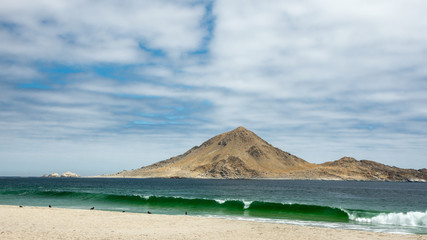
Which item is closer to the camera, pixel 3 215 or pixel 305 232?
pixel 305 232

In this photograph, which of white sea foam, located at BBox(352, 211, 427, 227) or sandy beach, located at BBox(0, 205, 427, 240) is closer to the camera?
sandy beach, located at BBox(0, 205, 427, 240)

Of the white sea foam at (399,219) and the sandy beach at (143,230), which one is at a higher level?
the white sea foam at (399,219)

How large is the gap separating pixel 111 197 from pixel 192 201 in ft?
51.1

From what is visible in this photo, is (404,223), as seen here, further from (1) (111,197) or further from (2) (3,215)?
(1) (111,197)

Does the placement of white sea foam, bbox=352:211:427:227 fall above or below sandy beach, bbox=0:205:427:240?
above

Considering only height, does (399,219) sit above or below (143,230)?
above

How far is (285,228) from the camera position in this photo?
24719 millimetres

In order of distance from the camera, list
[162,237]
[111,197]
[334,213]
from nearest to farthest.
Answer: [162,237]
[334,213]
[111,197]

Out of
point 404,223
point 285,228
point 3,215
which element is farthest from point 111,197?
point 404,223

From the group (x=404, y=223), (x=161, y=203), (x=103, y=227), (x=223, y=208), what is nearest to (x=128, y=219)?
(x=103, y=227)

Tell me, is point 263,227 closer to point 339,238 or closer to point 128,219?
point 339,238

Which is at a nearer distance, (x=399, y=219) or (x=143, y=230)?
(x=143, y=230)

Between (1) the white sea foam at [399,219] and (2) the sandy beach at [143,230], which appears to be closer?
(2) the sandy beach at [143,230]

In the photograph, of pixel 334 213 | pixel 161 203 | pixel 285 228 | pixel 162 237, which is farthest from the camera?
pixel 161 203
